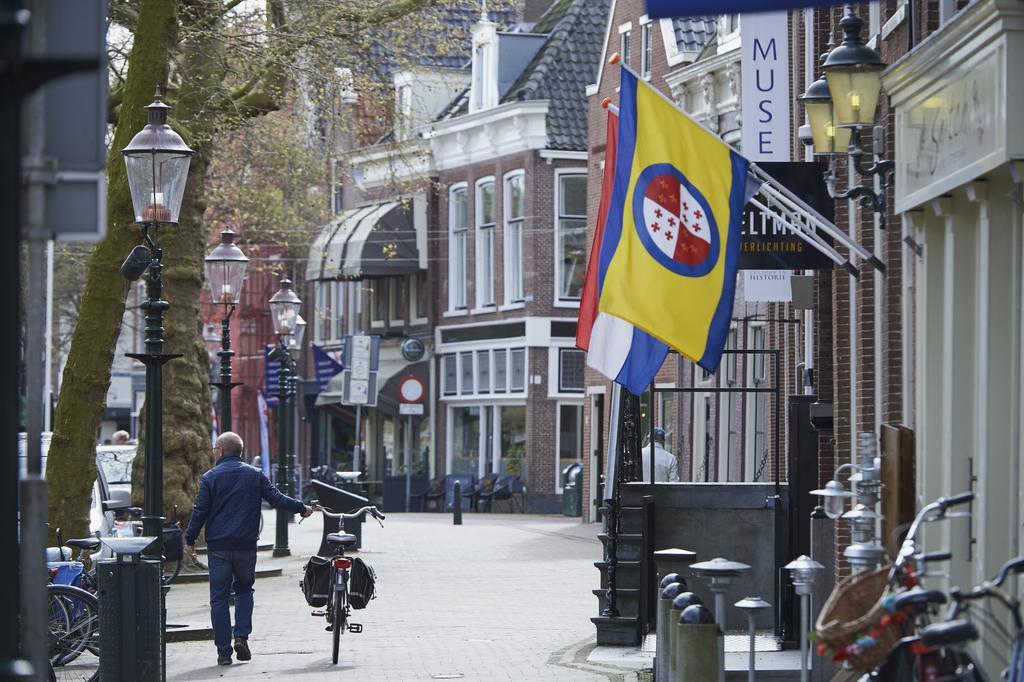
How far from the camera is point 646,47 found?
108 ft

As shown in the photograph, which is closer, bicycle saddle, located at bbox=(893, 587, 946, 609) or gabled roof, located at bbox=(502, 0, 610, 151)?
bicycle saddle, located at bbox=(893, 587, 946, 609)

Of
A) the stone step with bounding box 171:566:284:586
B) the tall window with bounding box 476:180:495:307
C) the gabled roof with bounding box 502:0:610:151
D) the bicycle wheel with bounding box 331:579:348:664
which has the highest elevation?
the gabled roof with bounding box 502:0:610:151

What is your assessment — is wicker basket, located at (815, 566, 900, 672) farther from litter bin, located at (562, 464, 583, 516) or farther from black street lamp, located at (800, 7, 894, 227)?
litter bin, located at (562, 464, 583, 516)

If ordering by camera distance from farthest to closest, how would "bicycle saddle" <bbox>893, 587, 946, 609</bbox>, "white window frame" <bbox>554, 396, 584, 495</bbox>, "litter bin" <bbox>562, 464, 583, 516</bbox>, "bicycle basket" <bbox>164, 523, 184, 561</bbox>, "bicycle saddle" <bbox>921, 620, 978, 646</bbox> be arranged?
"white window frame" <bbox>554, 396, 584, 495</bbox>, "litter bin" <bbox>562, 464, 583, 516</bbox>, "bicycle basket" <bbox>164, 523, 184, 561</bbox>, "bicycle saddle" <bbox>893, 587, 946, 609</bbox>, "bicycle saddle" <bbox>921, 620, 978, 646</bbox>

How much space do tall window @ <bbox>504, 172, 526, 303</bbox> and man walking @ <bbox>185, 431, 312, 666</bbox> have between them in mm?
28863

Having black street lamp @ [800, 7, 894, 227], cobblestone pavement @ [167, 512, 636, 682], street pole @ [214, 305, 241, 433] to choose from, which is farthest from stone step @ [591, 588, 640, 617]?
street pole @ [214, 305, 241, 433]

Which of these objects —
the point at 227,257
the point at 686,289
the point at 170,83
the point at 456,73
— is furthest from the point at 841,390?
the point at 456,73

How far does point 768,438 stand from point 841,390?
328 inches

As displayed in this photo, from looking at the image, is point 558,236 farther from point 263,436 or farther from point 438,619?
point 438,619

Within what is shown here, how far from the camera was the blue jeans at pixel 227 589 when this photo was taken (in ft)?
46.5

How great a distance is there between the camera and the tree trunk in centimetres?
1775

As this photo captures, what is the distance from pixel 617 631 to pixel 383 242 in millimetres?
33278

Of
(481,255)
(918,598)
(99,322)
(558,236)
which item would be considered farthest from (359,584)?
(481,255)

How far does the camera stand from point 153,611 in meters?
12.0
